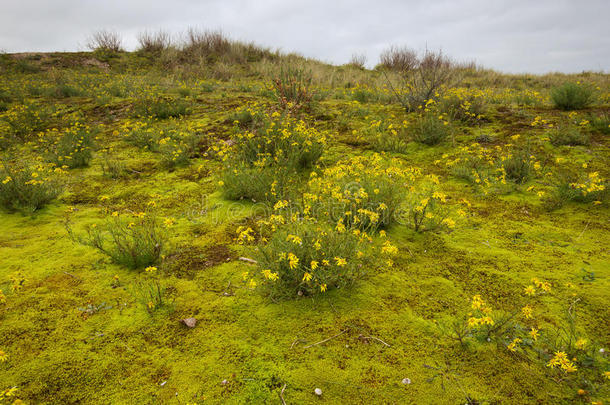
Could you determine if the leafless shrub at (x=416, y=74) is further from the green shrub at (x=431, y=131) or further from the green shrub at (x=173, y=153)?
the green shrub at (x=173, y=153)

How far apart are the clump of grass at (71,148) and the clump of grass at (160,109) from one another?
6.04 ft

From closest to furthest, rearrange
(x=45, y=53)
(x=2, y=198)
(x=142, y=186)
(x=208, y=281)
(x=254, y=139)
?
(x=208, y=281), (x=2, y=198), (x=142, y=186), (x=254, y=139), (x=45, y=53)

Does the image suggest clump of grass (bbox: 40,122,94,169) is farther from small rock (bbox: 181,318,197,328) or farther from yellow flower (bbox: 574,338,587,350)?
yellow flower (bbox: 574,338,587,350)

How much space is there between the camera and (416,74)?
1052 centimetres

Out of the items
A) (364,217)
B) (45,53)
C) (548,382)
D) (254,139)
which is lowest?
(548,382)

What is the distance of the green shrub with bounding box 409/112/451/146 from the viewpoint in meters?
6.28

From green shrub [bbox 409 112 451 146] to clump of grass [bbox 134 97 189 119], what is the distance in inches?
246

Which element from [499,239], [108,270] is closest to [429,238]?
[499,239]

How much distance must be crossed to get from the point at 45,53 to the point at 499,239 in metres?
25.4

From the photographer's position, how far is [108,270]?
3160 millimetres

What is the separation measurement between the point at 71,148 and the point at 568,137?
9.56 metres

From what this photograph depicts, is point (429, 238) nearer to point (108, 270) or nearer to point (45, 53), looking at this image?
point (108, 270)

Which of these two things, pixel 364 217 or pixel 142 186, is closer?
pixel 364 217

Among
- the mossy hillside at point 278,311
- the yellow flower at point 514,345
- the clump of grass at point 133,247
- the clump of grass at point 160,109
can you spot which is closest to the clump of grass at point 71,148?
the mossy hillside at point 278,311
